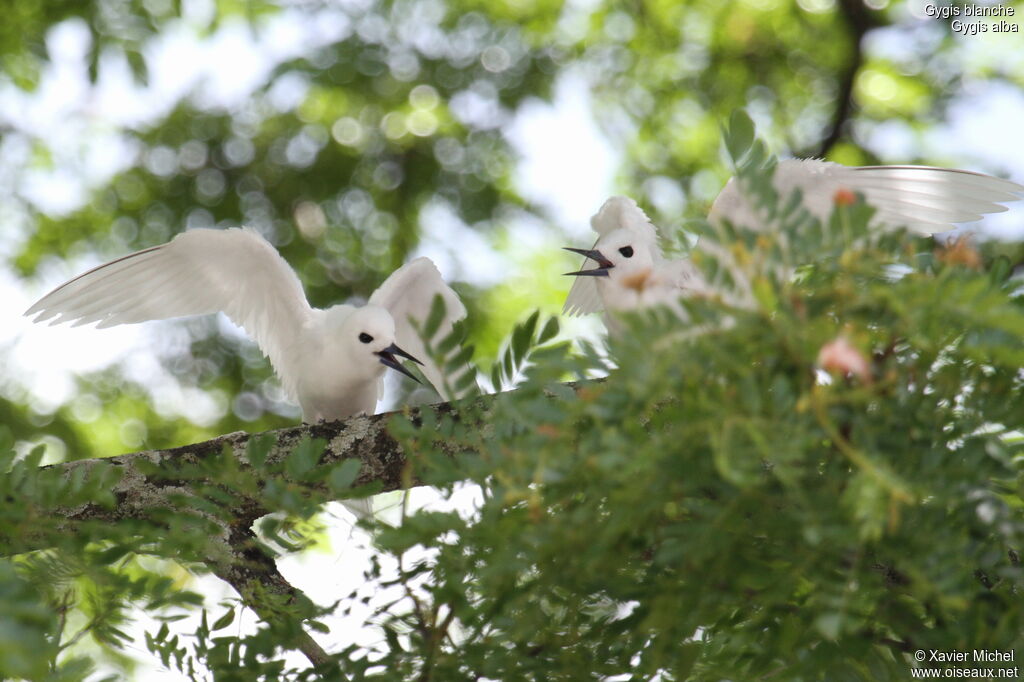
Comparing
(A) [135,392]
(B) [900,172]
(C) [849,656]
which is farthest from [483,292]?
(C) [849,656]

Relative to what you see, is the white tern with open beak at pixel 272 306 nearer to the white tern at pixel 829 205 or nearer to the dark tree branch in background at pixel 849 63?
the white tern at pixel 829 205

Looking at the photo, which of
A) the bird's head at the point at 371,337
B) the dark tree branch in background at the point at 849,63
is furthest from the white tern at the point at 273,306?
the dark tree branch in background at the point at 849,63

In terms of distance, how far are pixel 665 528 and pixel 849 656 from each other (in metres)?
0.42

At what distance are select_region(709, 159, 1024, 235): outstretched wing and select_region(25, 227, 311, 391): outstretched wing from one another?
1684mm

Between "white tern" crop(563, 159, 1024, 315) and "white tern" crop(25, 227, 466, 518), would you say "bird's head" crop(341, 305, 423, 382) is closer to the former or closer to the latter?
"white tern" crop(25, 227, 466, 518)

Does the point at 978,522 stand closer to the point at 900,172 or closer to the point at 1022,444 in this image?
the point at 1022,444

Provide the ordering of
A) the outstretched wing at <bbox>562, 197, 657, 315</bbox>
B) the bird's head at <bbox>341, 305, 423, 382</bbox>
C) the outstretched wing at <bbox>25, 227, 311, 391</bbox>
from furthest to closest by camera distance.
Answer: the outstretched wing at <bbox>25, 227, 311, 391</bbox> → the bird's head at <bbox>341, 305, 423, 382</bbox> → the outstretched wing at <bbox>562, 197, 657, 315</bbox>

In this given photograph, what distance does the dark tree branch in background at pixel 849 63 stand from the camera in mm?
6457

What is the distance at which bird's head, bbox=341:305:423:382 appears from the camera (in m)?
3.47

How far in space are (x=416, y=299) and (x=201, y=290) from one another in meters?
0.79

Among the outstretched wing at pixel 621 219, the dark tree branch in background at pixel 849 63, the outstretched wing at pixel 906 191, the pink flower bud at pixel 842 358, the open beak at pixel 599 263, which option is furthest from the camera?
the dark tree branch in background at pixel 849 63

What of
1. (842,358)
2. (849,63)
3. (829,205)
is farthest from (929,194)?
(849,63)

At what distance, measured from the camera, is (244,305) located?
3891 millimetres

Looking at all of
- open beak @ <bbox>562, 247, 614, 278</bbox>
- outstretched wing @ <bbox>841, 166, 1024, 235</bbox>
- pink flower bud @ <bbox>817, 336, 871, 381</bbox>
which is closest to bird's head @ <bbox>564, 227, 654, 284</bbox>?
open beak @ <bbox>562, 247, 614, 278</bbox>
